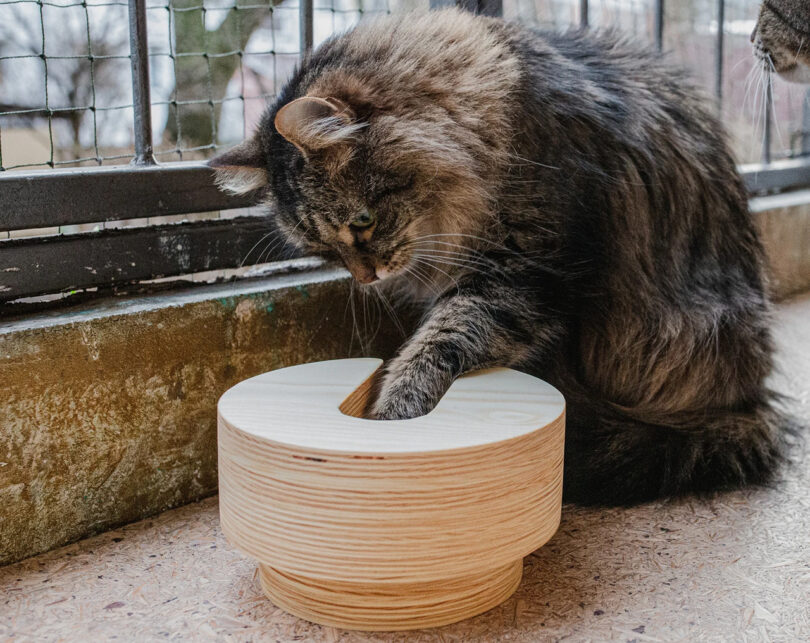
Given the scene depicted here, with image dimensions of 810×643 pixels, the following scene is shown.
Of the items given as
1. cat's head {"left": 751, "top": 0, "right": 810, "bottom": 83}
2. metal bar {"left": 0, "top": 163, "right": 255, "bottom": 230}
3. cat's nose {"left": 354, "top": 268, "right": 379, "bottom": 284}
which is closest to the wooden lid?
cat's nose {"left": 354, "top": 268, "right": 379, "bottom": 284}

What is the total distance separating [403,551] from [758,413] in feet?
3.95

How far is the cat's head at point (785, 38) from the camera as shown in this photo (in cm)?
223

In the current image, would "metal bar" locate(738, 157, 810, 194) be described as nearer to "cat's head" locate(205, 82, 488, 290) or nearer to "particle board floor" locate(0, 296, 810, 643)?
"particle board floor" locate(0, 296, 810, 643)

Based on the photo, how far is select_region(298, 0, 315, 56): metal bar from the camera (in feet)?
7.50

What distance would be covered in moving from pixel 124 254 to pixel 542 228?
1037mm

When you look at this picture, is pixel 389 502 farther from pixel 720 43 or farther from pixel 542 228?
pixel 720 43

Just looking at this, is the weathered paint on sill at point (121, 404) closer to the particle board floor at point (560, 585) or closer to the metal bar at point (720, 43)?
the particle board floor at point (560, 585)

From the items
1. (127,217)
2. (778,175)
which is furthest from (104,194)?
(778,175)

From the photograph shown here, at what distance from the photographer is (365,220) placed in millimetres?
1786

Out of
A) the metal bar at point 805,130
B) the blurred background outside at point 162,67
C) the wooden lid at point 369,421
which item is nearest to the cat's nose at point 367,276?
the wooden lid at point 369,421

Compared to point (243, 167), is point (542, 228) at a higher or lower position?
lower

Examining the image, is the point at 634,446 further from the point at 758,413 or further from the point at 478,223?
the point at 478,223

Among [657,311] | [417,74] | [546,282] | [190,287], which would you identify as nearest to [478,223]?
[546,282]

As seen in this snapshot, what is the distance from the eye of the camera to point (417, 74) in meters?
1.84
